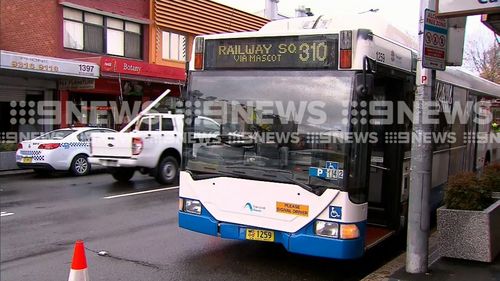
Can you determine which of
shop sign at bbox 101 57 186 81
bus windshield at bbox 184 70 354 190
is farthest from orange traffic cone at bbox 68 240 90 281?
shop sign at bbox 101 57 186 81

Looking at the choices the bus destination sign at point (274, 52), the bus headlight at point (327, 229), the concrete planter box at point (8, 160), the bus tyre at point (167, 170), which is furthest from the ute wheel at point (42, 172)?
the bus headlight at point (327, 229)

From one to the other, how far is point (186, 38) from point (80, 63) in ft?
29.8

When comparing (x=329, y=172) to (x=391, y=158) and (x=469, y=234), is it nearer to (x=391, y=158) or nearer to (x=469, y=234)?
(x=391, y=158)

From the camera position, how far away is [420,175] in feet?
17.6

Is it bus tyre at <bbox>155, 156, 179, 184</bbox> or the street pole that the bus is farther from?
bus tyre at <bbox>155, 156, 179, 184</bbox>

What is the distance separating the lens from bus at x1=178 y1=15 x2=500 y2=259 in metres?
5.34

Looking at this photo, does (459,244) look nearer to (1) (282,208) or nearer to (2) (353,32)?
(1) (282,208)

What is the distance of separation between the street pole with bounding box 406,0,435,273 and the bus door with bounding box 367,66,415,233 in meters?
1.12

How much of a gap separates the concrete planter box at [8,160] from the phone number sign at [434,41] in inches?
576

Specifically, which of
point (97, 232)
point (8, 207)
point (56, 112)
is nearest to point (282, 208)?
point (97, 232)

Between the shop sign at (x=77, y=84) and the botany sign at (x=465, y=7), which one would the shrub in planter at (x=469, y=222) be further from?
the shop sign at (x=77, y=84)

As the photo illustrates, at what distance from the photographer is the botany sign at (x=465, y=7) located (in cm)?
507

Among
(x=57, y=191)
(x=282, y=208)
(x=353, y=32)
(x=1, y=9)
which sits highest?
(x=1, y=9)

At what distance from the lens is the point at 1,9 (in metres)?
19.3
